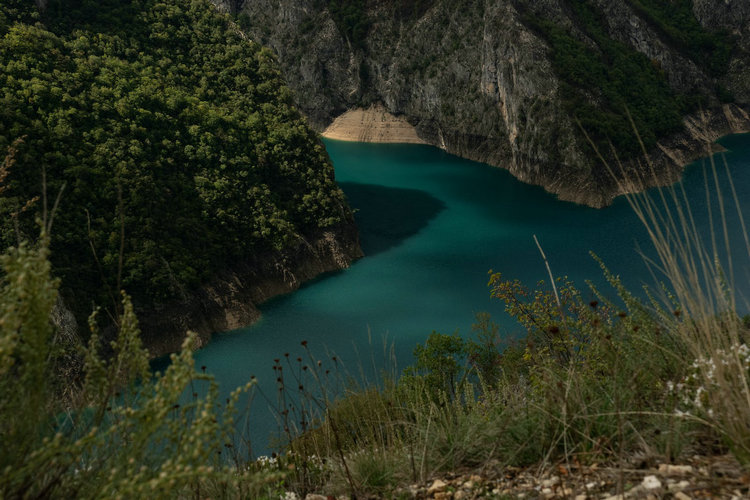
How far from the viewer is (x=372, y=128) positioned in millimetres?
81438

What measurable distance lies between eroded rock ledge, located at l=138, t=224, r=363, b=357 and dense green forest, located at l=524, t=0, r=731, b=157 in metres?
25.3

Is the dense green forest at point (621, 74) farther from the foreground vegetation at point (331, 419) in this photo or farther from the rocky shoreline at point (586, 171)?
the foreground vegetation at point (331, 419)

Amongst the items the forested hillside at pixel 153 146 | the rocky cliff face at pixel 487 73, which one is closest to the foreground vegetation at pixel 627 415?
the forested hillside at pixel 153 146

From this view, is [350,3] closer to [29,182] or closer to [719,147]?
[719,147]

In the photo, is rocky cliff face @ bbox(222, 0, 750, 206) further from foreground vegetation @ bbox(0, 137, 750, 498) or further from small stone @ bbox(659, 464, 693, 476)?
small stone @ bbox(659, 464, 693, 476)

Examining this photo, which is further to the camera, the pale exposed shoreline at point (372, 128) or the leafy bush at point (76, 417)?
the pale exposed shoreline at point (372, 128)

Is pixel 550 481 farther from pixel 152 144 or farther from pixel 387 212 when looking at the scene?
pixel 387 212

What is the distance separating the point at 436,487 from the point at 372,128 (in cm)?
7888

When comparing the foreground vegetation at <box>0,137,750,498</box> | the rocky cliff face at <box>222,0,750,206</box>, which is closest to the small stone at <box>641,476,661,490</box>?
Result: the foreground vegetation at <box>0,137,750,498</box>

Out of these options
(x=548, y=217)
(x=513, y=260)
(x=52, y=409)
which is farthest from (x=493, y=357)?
(x=548, y=217)

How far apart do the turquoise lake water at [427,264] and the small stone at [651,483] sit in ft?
55.7

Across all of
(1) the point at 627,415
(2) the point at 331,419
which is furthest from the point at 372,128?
(1) the point at 627,415

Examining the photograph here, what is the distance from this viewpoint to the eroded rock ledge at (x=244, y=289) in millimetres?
29891

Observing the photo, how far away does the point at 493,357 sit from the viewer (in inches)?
909
